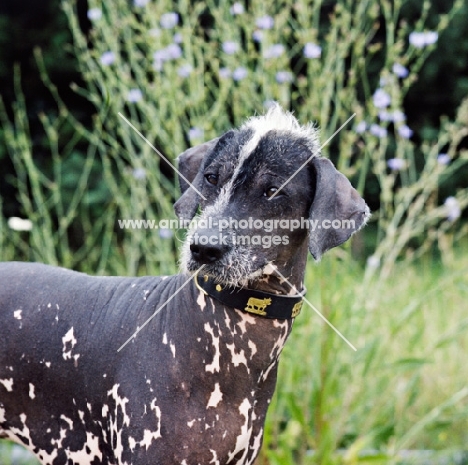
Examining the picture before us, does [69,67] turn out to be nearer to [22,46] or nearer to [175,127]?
[22,46]

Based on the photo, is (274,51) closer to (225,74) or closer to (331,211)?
(225,74)

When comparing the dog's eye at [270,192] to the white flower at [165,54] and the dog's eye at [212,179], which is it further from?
the white flower at [165,54]

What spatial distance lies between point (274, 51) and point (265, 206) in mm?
1843

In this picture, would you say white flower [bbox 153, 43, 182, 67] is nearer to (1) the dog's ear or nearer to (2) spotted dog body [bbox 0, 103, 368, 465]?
(2) spotted dog body [bbox 0, 103, 368, 465]

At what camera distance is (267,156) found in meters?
2.27

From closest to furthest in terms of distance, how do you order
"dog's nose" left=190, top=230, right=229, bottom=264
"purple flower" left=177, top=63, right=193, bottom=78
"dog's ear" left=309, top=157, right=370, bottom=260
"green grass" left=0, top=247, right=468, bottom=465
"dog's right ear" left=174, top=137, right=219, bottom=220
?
"dog's nose" left=190, top=230, right=229, bottom=264 → "dog's ear" left=309, top=157, right=370, bottom=260 → "dog's right ear" left=174, top=137, right=219, bottom=220 → "green grass" left=0, top=247, right=468, bottom=465 → "purple flower" left=177, top=63, right=193, bottom=78

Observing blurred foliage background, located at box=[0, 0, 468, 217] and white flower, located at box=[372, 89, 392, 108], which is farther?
blurred foliage background, located at box=[0, 0, 468, 217]

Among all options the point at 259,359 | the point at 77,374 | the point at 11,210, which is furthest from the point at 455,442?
the point at 11,210

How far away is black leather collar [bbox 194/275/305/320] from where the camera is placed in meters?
2.27

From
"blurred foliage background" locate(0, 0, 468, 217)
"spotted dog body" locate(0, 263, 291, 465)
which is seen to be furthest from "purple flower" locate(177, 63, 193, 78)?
"blurred foliage background" locate(0, 0, 468, 217)

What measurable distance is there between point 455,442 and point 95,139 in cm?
268

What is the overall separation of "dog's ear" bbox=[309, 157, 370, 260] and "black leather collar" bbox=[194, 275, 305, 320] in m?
0.20

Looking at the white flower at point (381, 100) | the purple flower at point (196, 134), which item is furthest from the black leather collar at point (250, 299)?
the white flower at point (381, 100)

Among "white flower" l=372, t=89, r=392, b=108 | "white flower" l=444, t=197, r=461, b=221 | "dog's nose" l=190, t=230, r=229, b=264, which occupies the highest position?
"white flower" l=372, t=89, r=392, b=108
